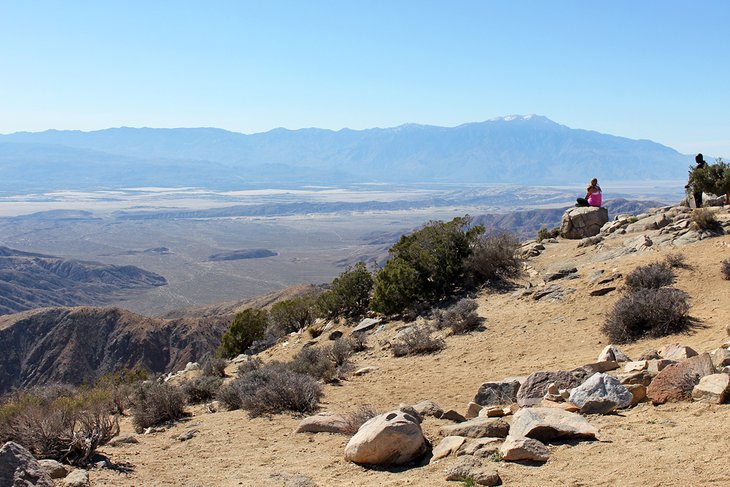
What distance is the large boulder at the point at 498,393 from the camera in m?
9.30

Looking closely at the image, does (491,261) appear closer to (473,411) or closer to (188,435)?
(473,411)

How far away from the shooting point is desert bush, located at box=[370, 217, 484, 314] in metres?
19.5

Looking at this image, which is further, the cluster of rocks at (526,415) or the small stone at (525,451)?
the cluster of rocks at (526,415)

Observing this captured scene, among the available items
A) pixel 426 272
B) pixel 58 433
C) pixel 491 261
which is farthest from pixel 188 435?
pixel 491 261

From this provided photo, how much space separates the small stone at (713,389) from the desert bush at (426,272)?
1207cm

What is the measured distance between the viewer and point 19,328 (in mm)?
→ 53969

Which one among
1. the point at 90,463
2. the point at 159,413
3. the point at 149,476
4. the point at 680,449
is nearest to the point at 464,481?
the point at 680,449

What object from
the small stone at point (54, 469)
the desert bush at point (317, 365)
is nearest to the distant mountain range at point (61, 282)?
the desert bush at point (317, 365)

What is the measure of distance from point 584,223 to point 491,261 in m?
6.84

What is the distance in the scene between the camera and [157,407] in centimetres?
1135

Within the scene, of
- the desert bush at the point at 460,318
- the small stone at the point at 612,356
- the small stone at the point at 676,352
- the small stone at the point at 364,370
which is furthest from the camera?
the desert bush at the point at 460,318

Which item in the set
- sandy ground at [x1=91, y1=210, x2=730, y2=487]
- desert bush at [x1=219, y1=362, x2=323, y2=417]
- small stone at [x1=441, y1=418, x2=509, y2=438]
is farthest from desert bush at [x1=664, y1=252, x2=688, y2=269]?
small stone at [x1=441, y1=418, x2=509, y2=438]

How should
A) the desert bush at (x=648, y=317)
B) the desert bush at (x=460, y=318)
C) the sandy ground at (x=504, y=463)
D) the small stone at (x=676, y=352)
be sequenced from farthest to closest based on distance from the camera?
the desert bush at (x=460, y=318) → the desert bush at (x=648, y=317) → the small stone at (x=676, y=352) → the sandy ground at (x=504, y=463)

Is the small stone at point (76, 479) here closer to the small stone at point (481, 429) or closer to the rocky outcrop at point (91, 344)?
the small stone at point (481, 429)
